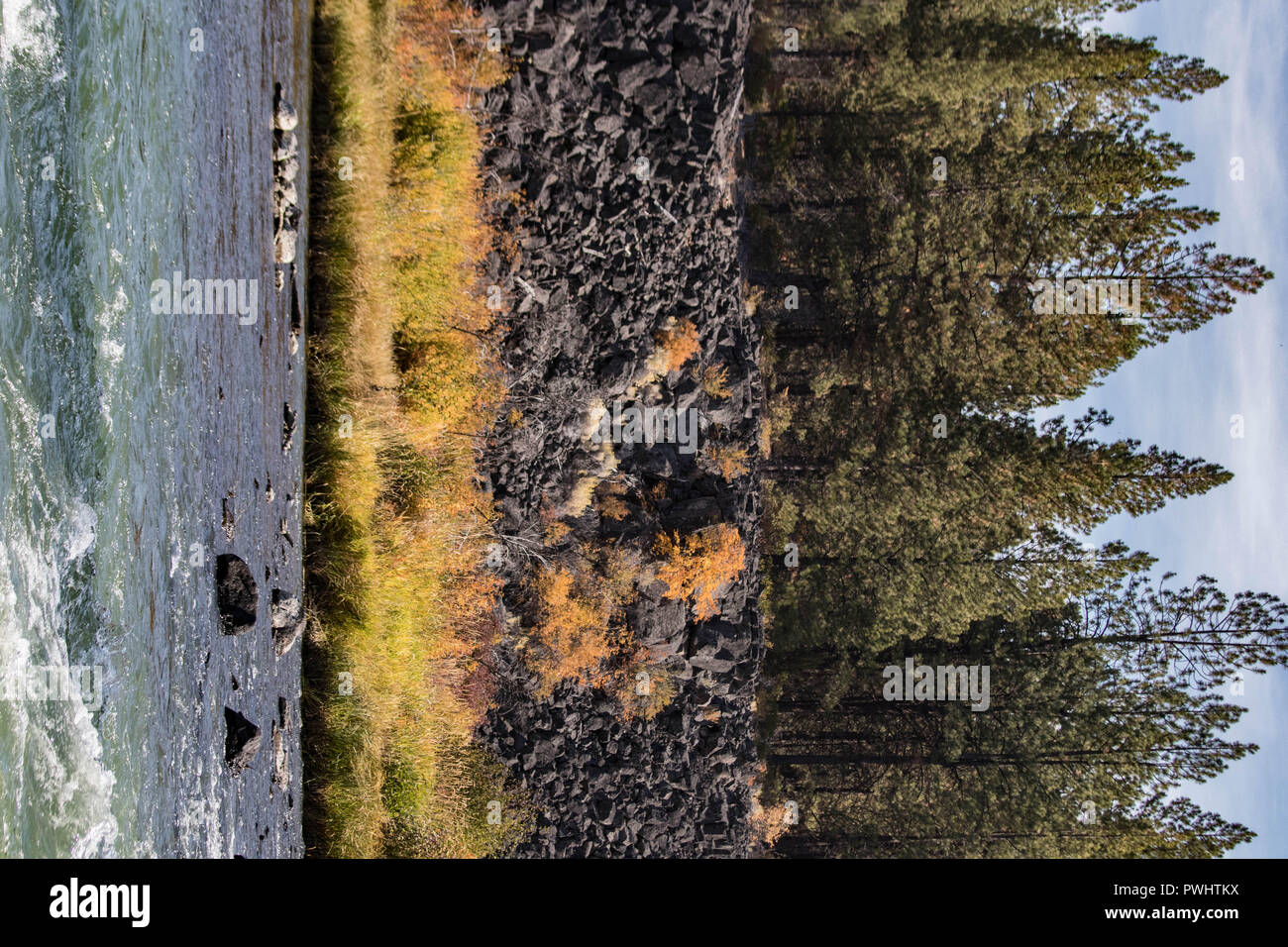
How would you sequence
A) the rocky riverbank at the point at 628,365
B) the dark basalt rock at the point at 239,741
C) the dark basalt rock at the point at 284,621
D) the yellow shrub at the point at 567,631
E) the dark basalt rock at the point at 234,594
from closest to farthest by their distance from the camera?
the dark basalt rock at the point at 234,594, the dark basalt rock at the point at 239,741, the dark basalt rock at the point at 284,621, the rocky riverbank at the point at 628,365, the yellow shrub at the point at 567,631

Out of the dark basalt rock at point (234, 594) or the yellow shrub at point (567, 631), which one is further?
the yellow shrub at point (567, 631)

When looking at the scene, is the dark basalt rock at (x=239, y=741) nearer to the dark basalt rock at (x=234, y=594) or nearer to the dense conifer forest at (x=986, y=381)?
the dark basalt rock at (x=234, y=594)

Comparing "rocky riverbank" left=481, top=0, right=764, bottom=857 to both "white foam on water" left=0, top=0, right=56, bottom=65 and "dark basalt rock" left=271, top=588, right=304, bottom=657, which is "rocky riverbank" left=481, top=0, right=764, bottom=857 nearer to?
"dark basalt rock" left=271, top=588, right=304, bottom=657

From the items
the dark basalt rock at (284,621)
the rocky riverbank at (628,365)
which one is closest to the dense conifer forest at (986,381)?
the rocky riverbank at (628,365)

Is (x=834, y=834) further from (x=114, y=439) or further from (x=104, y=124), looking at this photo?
(x=104, y=124)

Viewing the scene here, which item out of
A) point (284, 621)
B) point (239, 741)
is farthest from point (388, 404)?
point (239, 741)

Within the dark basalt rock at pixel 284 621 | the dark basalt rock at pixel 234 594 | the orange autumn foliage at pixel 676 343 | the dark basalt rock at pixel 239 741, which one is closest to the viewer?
the dark basalt rock at pixel 234 594

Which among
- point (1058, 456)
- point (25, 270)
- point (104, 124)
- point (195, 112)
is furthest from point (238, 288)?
point (1058, 456)
